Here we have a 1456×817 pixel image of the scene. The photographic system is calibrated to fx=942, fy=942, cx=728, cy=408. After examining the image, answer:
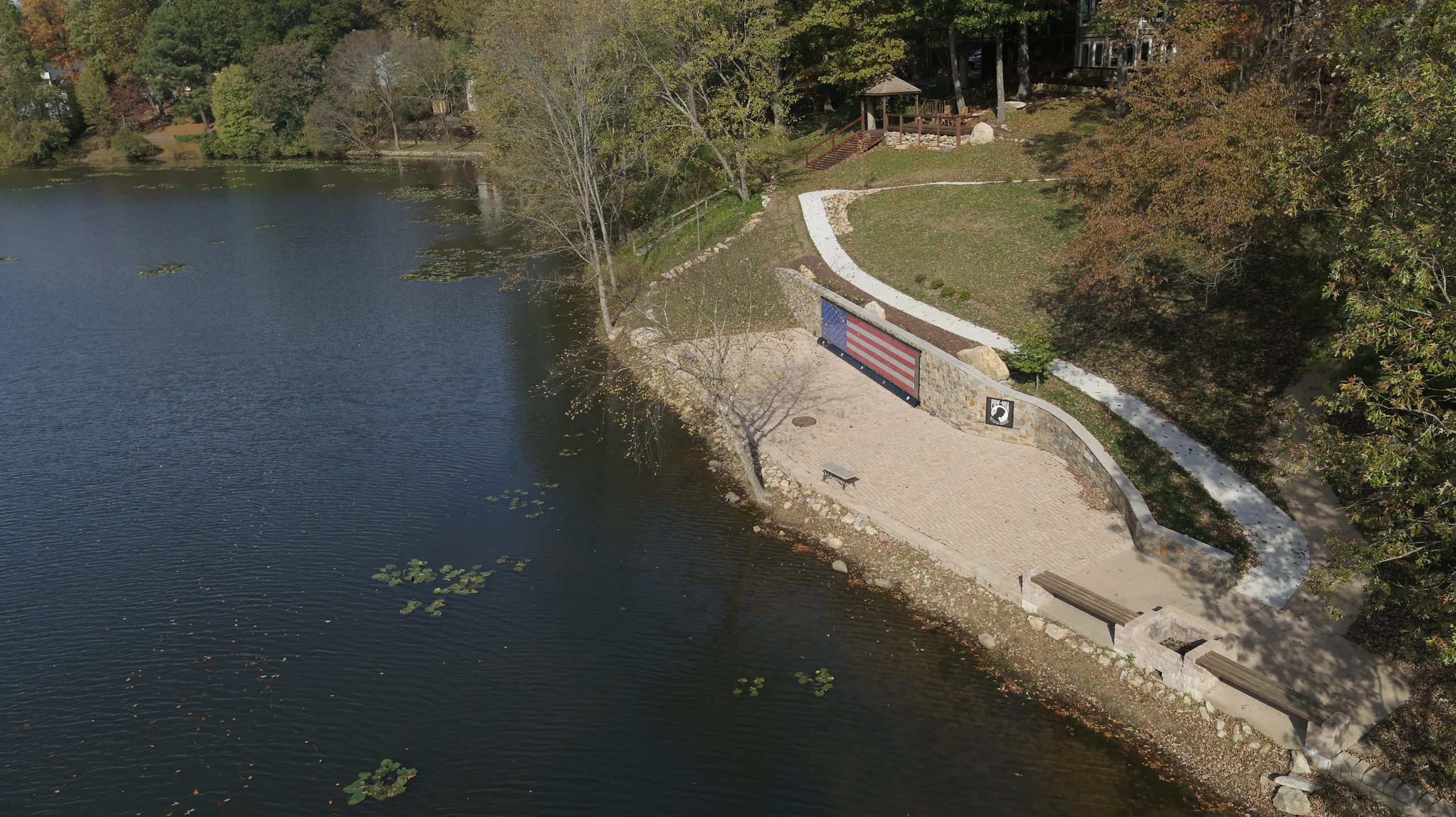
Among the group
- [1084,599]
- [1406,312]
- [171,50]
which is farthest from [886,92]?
[171,50]

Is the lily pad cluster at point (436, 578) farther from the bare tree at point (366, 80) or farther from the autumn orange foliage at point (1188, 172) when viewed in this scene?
the bare tree at point (366, 80)

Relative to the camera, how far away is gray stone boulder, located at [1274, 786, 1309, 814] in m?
14.7

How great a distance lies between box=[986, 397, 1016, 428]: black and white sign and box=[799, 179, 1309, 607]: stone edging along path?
89.9 inches

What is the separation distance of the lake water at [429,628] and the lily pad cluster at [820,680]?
7.3 inches

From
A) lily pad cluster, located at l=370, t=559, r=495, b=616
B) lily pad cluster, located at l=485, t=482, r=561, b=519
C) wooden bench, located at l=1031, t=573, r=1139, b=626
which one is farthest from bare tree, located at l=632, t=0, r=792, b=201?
wooden bench, located at l=1031, t=573, r=1139, b=626

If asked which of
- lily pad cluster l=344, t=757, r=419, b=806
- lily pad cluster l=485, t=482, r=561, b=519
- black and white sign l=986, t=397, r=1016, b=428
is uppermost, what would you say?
black and white sign l=986, t=397, r=1016, b=428

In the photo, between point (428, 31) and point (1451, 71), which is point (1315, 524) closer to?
point (1451, 71)

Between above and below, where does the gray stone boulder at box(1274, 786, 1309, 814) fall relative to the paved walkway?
below

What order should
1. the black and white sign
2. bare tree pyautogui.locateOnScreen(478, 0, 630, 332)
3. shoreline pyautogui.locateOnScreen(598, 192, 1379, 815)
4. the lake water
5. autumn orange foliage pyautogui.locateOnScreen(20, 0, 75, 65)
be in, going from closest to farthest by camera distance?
shoreline pyautogui.locateOnScreen(598, 192, 1379, 815), the lake water, the black and white sign, bare tree pyautogui.locateOnScreen(478, 0, 630, 332), autumn orange foliage pyautogui.locateOnScreen(20, 0, 75, 65)

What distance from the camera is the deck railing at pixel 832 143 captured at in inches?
1966

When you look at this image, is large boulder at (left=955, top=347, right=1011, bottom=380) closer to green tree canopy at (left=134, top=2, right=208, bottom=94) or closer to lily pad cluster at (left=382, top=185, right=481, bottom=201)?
lily pad cluster at (left=382, top=185, right=481, bottom=201)

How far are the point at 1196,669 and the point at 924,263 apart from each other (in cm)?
2213

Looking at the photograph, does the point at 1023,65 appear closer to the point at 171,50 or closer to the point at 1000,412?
the point at 1000,412

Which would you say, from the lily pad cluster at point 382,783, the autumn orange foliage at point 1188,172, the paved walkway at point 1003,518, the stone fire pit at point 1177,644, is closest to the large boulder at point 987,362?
the paved walkway at point 1003,518
